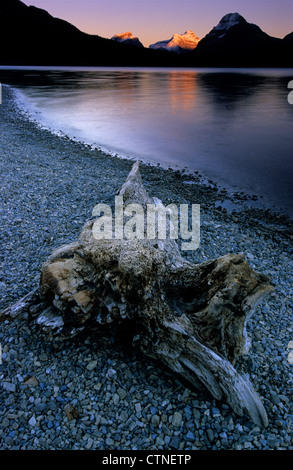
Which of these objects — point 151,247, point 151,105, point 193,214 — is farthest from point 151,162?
point 151,105

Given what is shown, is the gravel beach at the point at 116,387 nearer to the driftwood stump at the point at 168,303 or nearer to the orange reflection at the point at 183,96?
the driftwood stump at the point at 168,303

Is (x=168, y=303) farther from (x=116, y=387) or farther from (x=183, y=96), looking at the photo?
(x=183, y=96)

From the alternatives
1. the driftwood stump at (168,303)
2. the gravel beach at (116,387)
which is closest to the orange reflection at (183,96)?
the gravel beach at (116,387)

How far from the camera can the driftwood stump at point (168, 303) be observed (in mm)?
3389

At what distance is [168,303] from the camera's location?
12.2 ft

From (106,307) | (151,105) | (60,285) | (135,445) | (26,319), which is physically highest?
(151,105)

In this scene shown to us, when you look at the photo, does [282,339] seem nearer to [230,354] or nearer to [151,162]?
[230,354]

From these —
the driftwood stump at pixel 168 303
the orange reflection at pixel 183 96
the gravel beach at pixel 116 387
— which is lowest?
the gravel beach at pixel 116 387

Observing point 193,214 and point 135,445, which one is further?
point 193,214

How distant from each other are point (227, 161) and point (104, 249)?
540 inches

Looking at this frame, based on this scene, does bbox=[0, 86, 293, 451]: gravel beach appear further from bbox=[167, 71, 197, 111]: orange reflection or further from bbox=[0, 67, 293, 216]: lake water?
bbox=[167, 71, 197, 111]: orange reflection

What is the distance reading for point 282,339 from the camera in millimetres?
4391

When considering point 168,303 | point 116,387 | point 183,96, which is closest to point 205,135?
point 168,303

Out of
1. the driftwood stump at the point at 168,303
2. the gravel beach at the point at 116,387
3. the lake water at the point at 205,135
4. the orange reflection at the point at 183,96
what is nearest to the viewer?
the gravel beach at the point at 116,387
